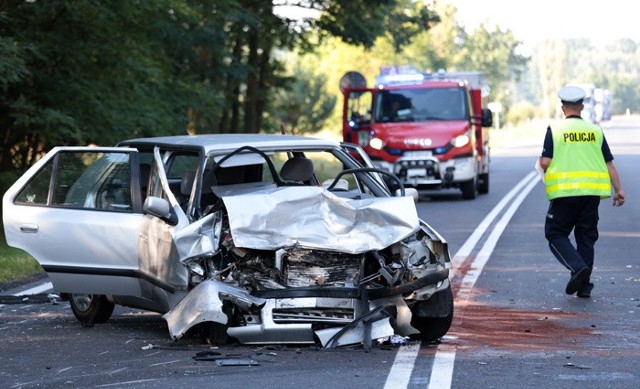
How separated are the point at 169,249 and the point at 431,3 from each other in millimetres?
46414

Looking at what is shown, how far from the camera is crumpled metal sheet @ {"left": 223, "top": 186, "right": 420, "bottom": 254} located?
347 inches

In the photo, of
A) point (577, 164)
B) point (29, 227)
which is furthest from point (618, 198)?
point (29, 227)

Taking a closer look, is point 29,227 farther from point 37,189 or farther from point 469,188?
point 469,188

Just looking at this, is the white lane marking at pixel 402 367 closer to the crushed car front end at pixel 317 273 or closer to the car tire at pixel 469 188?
the crushed car front end at pixel 317 273

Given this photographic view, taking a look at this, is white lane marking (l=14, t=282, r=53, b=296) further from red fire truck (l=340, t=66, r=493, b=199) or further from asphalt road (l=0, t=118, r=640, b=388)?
red fire truck (l=340, t=66, r=493, b=199)

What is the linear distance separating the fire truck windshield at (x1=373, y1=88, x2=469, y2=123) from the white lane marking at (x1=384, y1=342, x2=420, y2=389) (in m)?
17.2

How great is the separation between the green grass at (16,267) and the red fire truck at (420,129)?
1068cm

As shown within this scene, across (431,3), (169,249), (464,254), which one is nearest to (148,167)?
(169,249)

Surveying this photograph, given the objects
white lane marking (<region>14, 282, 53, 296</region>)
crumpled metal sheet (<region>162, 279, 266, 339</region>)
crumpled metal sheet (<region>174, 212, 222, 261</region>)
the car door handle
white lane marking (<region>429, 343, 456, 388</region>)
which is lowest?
white lane marking (<region>14, 282, 53, 296</region>)

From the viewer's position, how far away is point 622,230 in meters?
19.3

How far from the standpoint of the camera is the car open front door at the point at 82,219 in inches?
383

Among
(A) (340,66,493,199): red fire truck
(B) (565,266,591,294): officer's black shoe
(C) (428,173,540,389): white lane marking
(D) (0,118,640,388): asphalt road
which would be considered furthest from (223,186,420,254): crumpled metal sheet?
(A) (340,66,493,199): red fire truck

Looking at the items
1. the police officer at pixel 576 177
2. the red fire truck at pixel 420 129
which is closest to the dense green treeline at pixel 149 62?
the police officer at pixel 576 177

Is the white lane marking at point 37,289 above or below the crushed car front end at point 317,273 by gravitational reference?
below
